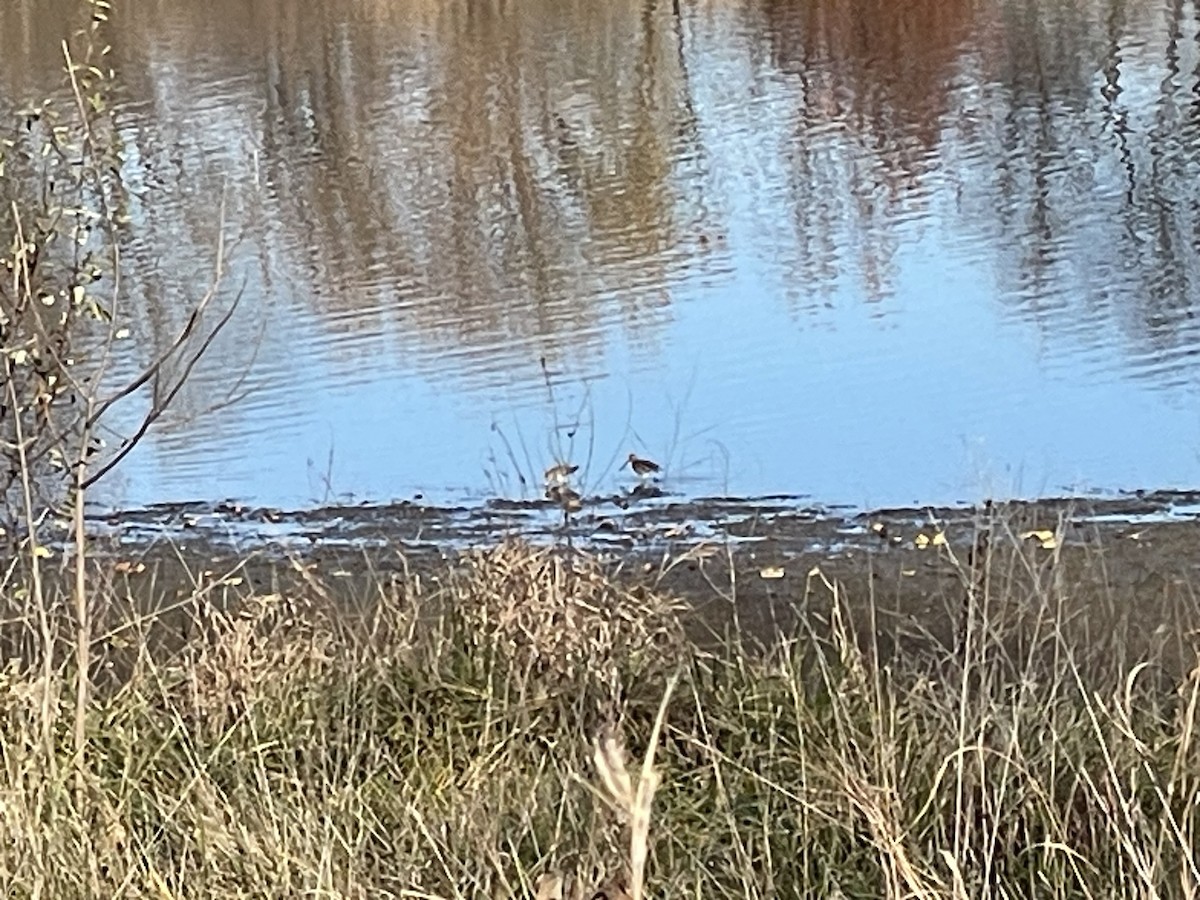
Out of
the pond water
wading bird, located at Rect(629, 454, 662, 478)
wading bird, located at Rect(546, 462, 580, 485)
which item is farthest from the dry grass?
wading bird, located at Rect(629, 454, 662, 478)

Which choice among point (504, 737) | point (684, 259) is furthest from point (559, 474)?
point (684, 259)

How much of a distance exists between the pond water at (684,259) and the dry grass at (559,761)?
131 cm

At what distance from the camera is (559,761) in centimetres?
405

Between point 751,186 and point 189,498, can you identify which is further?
point 751,186

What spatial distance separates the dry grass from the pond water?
1307mm

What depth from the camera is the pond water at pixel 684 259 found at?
9.15 meters

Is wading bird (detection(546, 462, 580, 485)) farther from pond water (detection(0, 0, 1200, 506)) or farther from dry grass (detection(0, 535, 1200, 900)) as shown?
dry grass (detection(0, 535, 1200, 900))

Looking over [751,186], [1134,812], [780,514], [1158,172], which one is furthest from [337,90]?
[1134,812]

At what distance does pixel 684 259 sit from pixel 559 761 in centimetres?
928

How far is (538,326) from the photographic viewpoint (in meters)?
11.5

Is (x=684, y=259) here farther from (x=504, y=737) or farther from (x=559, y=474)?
(x=504, y=737)

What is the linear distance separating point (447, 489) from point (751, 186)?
7.35 metres

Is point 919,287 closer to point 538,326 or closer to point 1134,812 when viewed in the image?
point 538,326

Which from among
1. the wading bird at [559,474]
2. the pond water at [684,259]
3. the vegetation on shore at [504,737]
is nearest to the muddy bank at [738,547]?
the wading bird at [559,474]
